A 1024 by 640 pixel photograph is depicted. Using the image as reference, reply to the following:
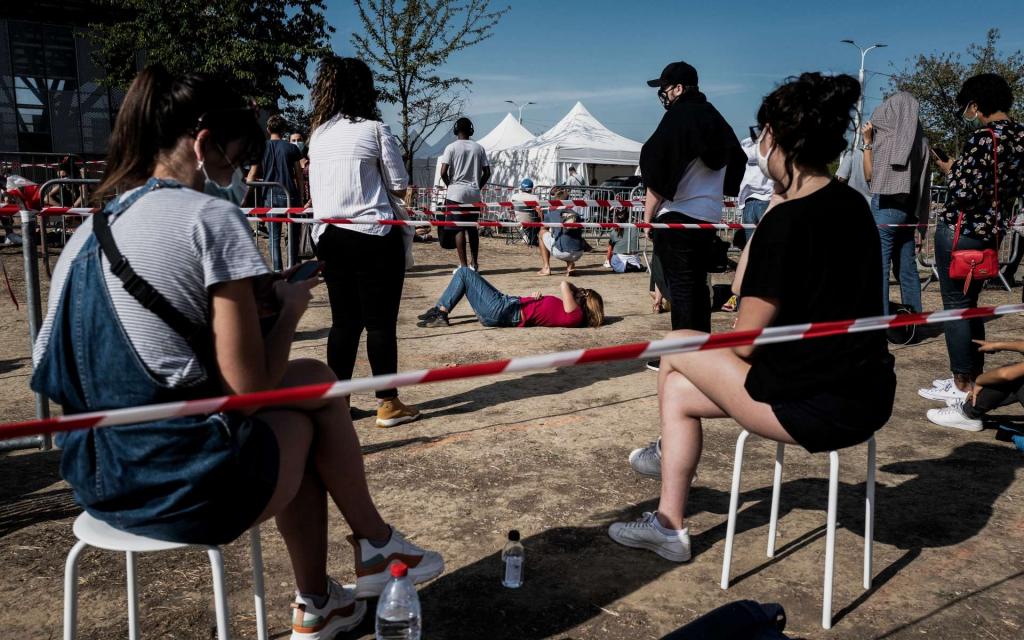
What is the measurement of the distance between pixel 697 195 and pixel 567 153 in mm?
18982

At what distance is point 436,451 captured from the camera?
4094mm

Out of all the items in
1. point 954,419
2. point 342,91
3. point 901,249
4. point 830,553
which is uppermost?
point 342,91

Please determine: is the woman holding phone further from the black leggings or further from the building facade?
the building facade

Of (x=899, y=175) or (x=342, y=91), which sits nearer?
(x=342, y=91)

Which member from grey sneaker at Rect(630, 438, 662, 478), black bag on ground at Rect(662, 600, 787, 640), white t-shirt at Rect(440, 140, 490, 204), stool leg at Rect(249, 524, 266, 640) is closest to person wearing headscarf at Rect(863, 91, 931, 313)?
grey sneaker at Rect(630, 438, 662, 478)

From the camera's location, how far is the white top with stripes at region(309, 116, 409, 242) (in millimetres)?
4105

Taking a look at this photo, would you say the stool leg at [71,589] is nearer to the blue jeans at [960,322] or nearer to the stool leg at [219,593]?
the stool leg at [219,593]

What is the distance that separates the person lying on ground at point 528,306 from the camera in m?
7.21

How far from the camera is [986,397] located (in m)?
4.27

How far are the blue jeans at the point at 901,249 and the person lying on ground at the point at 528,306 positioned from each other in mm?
2490

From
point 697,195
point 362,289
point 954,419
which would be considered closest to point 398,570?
point 362,289

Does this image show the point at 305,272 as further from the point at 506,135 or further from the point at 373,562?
the point at 506,135

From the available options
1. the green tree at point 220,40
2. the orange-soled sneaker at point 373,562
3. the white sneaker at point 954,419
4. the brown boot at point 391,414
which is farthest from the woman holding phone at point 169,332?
the green tree at point 220,40

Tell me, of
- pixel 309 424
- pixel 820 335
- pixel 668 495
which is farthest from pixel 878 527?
pixel 309 424
